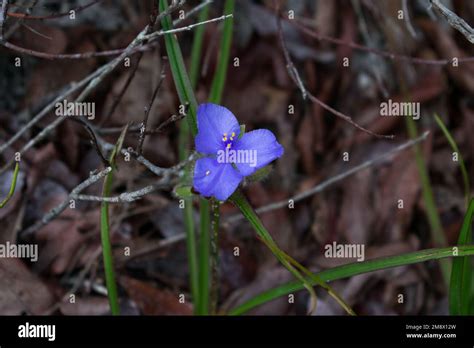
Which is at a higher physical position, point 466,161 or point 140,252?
point 466,161

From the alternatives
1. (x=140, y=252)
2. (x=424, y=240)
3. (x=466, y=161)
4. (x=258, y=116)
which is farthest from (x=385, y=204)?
(x=140, y=252)

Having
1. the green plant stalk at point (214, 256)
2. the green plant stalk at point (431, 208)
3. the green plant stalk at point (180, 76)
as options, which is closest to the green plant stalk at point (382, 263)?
the green plant stalk at point (214, 256)

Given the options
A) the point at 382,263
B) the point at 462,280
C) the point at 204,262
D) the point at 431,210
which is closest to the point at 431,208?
the point at 431,210

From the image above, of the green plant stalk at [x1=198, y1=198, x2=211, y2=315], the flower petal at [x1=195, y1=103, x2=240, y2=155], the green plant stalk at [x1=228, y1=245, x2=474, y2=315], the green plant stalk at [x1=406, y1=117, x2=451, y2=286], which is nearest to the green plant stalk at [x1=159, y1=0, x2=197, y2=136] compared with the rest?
the flower petal at [x1=195, y1=103, x2=240, y2=155]

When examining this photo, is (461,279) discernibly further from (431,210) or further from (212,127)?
(212,127)
